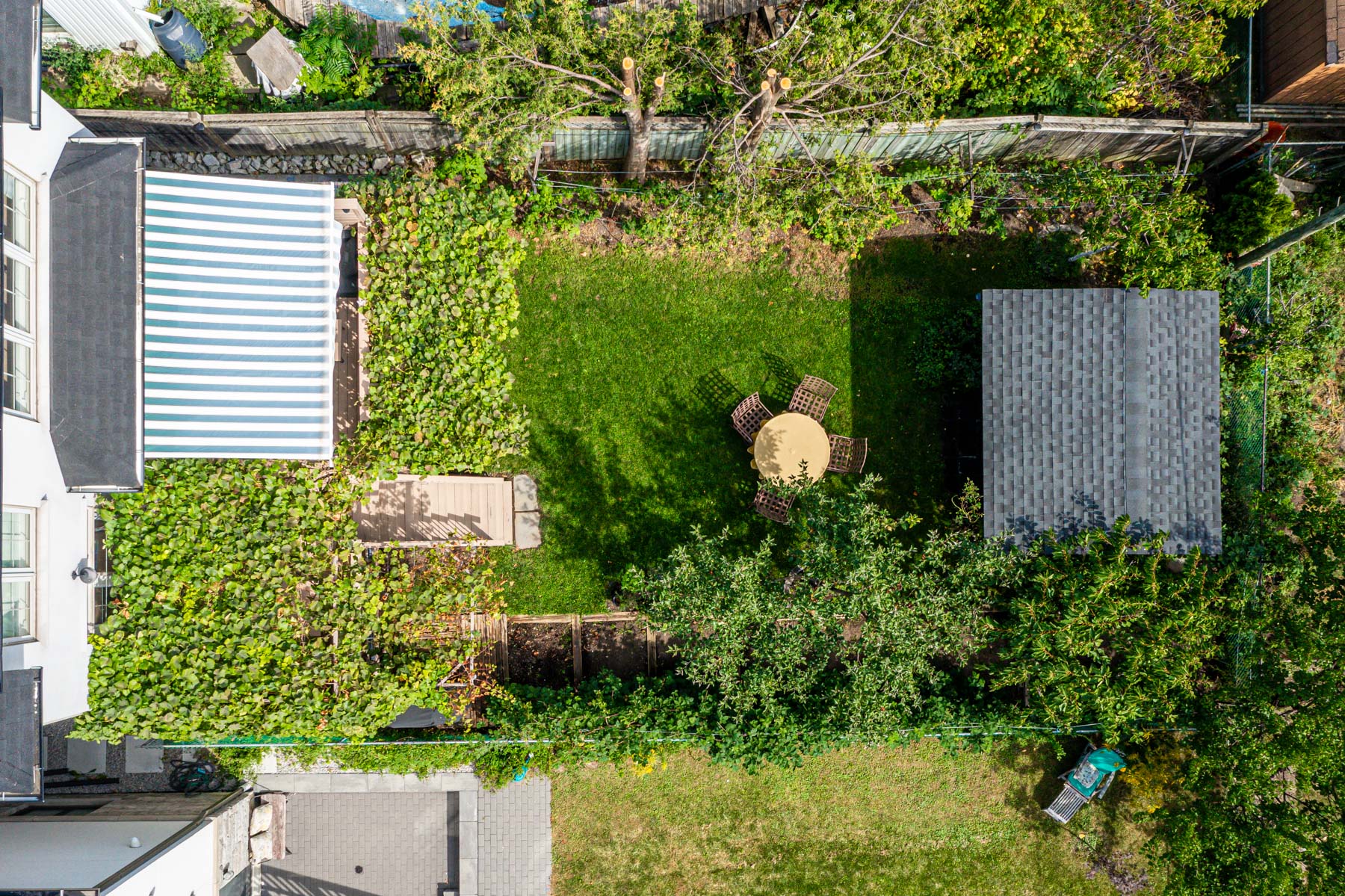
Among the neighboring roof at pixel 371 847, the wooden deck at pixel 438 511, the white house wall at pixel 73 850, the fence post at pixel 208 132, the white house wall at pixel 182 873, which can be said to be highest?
the fence post at pixel 208 132

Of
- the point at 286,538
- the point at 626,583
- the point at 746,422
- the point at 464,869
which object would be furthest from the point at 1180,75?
the point at 464,869

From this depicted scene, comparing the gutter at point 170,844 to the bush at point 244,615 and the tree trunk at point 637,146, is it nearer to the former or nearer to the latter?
the bush at point 244,615

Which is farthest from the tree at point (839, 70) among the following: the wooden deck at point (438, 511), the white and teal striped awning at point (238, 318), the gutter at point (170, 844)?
the gutter at point (170, 844)

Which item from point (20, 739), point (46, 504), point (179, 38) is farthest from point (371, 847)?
point (179, 38)

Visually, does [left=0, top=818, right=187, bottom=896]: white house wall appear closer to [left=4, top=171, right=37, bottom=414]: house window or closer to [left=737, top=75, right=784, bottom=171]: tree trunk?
[left=4, top=171, right=37, bottom=414]: house window

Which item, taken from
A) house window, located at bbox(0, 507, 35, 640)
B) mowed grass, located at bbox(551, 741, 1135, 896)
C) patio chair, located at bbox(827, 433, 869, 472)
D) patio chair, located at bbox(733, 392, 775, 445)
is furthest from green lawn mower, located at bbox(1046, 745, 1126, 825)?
house window, located at bbox(0, 507, 35, 640)

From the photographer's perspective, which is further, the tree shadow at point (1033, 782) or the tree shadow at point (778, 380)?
the tree shadow at point (778, 380)

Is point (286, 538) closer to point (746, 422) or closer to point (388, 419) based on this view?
point (388, 419)
